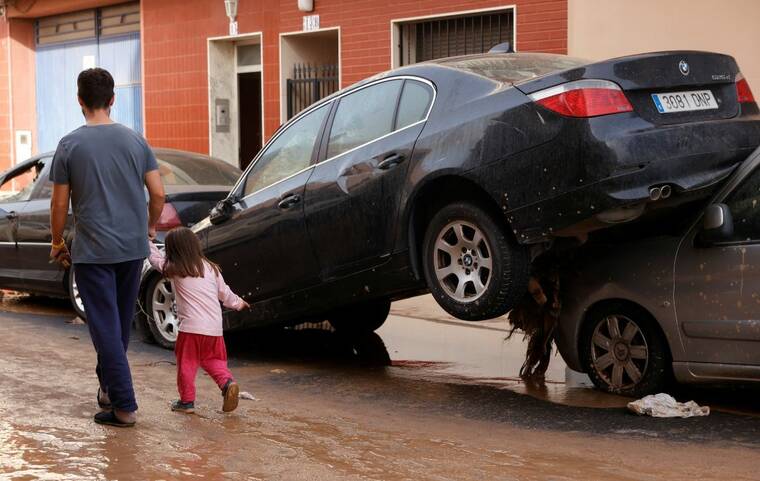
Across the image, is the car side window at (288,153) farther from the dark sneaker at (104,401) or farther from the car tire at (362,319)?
the dark sneaker at (104,401)

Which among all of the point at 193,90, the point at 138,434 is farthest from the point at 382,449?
the point at 193,90

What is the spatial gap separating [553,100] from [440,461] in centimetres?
205

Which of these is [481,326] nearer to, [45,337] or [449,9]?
[45,337]

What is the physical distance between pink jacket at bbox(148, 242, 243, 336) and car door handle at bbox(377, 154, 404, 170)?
1197 millimetres

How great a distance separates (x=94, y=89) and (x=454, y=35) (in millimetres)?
9832

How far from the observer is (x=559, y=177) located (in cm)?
619

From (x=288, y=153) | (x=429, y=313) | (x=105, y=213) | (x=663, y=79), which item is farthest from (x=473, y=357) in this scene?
(x=105, y=213)

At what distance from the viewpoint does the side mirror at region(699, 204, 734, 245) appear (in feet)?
20.5

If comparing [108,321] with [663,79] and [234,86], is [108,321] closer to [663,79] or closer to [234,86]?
[663,79]

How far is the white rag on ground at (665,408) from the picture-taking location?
20.8ft

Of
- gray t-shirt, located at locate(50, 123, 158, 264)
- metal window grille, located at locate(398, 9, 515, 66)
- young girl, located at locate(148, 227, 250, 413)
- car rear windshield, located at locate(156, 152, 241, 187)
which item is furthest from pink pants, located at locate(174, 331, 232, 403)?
metal window grille, located at locate(398, 9, 515, 66)

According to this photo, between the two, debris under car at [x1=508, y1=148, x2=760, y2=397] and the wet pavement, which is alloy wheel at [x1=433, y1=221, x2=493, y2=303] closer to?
debris under car at [x1=508, y1=148, x2=760, y2=397]

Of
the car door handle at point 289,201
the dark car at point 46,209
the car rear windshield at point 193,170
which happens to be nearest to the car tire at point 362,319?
the dark car at point 46,209

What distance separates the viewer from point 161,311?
9000mm
